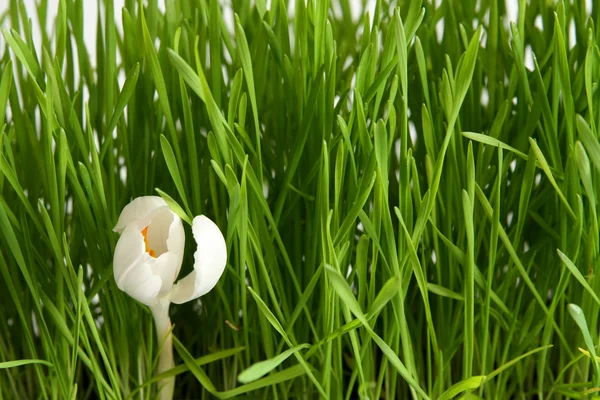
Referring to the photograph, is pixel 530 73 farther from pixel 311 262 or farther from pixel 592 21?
pixel 311 262

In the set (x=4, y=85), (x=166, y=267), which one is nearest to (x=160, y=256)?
(x=166, y=267)

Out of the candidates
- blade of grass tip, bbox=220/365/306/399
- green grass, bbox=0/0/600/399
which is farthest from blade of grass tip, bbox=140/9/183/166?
blade of grass tip, bbox=220/365/306/399

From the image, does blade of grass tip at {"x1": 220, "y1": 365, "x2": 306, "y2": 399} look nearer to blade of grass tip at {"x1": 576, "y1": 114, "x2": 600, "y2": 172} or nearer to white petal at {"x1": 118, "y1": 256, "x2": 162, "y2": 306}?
white petal at {"x1": 118, "y1": 256, "x2": 162, "y2": 306}

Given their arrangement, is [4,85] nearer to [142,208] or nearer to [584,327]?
[142,208]

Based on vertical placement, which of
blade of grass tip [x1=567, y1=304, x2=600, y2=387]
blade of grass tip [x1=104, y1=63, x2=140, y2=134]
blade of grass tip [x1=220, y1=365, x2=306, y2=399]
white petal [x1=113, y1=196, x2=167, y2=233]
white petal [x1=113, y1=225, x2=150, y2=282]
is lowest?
blade of grass tip [x1=220, y1=365, x2=306, y2=399]

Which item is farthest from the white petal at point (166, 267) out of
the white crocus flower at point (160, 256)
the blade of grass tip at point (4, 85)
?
the blade of grass tip at point (4, 85)

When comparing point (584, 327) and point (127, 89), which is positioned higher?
point (127, 89)

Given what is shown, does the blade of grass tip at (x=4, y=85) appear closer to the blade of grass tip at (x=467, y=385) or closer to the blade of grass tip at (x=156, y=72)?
the blade of grass tip at (x=156, y=72)
